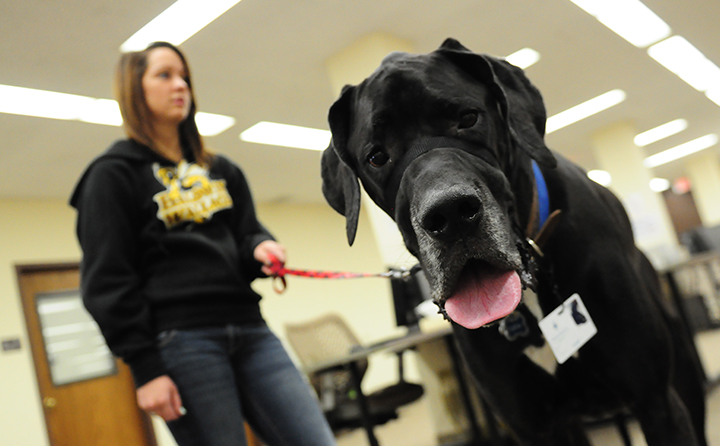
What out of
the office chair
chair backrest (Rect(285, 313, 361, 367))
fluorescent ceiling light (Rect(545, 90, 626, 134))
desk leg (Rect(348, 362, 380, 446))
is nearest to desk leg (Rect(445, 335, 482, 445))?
the office chair

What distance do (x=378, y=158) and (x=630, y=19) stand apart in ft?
20.3

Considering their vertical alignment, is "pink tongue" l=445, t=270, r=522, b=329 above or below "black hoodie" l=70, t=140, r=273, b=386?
below

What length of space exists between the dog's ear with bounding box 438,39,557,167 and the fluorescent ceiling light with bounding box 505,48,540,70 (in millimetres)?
5575

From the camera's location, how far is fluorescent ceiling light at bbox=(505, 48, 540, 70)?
651 centimetres

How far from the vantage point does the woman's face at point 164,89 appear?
153 cm

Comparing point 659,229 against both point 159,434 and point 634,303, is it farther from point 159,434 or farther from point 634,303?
point 634,303

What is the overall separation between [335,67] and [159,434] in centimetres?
→ 459

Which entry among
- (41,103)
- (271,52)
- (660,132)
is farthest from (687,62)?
(41,103)

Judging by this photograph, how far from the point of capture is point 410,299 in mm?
3930

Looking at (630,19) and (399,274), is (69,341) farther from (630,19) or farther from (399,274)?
(630,19)

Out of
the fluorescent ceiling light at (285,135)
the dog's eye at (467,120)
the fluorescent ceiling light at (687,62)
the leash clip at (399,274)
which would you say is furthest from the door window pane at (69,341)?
the fluorescent ceiling light at (687,62)

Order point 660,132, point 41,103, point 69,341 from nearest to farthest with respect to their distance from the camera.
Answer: point 41,103 → point 69,341 → point 660,132

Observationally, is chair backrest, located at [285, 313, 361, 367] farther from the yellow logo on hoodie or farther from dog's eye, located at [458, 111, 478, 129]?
dog's eye, located at [458, 111, 478, 129]

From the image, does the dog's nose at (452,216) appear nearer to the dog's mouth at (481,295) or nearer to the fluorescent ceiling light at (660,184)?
the dog's mouth at (481,295)
